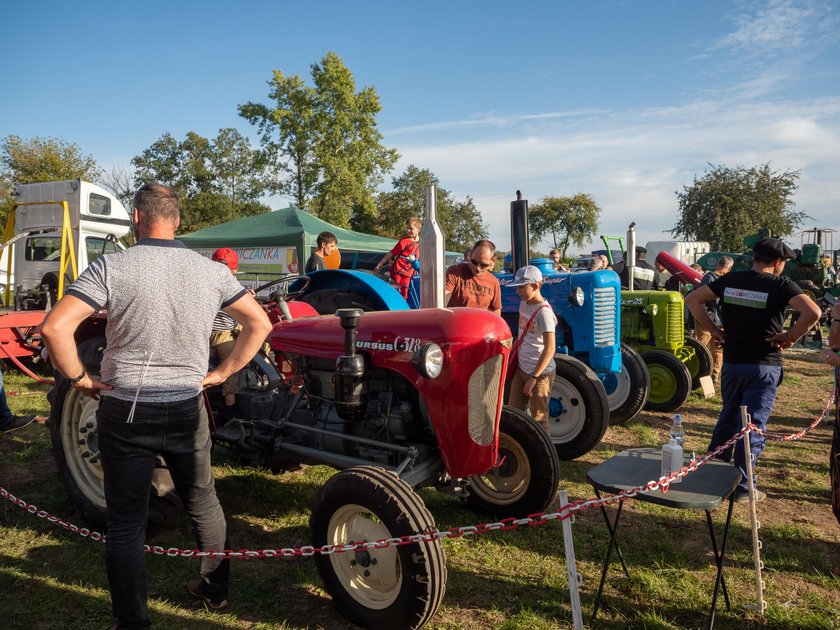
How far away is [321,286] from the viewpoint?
4.23 meters

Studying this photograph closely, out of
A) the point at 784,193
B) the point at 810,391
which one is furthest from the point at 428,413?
the point at 784,193

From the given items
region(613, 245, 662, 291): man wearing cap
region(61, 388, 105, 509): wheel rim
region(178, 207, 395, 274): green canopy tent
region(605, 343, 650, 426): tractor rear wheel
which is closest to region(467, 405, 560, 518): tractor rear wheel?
region(61, 388, 105, 509): wheel rim

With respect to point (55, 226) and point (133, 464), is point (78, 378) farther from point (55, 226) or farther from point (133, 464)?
Answer: point (55, 226)

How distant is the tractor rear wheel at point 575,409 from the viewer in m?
4.36

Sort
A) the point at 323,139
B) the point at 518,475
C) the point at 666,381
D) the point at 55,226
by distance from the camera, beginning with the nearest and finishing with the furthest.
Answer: the point at 518,475 < the point at 666,381 < the point at 55,226 < the point at 323,139

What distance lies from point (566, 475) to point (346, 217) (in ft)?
73.8

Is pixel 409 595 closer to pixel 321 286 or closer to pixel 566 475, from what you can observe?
pixel 566 475

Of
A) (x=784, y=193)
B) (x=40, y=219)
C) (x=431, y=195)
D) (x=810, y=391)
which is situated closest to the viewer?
(x=431, y=195)

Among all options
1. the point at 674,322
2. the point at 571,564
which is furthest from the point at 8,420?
the point at 674,322

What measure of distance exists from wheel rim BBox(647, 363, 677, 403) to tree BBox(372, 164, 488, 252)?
945 inches

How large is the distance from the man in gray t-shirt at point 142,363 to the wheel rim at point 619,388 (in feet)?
13.4

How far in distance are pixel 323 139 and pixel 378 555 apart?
25.2 metres

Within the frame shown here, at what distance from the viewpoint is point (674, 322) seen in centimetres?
638

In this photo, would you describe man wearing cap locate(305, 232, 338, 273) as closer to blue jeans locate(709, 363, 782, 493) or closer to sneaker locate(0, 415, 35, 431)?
sneaker locate(0, 415, 35, 431)
